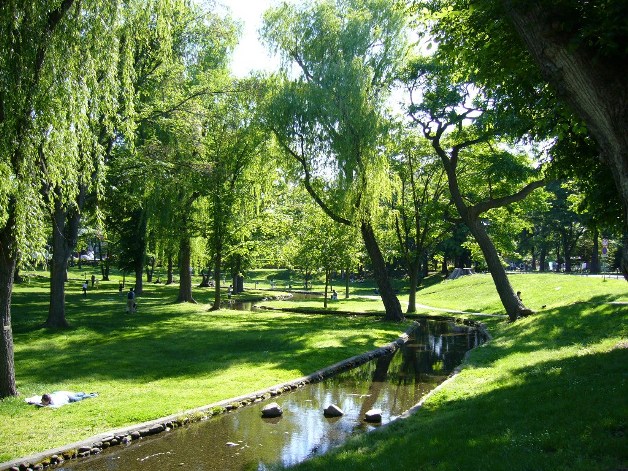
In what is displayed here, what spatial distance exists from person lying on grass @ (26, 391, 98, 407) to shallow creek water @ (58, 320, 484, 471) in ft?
7.77

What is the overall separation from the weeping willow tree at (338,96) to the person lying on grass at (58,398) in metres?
14.7

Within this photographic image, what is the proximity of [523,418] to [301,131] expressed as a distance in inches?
725

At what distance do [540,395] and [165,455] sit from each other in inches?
248

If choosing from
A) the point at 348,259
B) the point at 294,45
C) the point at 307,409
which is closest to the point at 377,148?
the point at 294,45

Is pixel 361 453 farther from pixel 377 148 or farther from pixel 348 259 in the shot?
pixel 348 259

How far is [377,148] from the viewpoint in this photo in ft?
77.3

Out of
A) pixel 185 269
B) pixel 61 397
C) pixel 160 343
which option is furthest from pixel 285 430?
pixel 185 269

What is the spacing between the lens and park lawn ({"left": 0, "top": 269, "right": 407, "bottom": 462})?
9.92 metres

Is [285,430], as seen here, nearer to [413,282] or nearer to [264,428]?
[264,428]

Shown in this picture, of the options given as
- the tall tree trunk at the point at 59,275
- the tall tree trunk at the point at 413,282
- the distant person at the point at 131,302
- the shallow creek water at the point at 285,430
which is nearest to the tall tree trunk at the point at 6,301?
the shallow creek water at the point at 285,430

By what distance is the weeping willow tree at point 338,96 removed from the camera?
908 inches

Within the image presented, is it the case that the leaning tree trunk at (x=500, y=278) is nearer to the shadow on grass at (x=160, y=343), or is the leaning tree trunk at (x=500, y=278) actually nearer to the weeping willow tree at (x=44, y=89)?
the shadow on grass at (x=160, y=343)

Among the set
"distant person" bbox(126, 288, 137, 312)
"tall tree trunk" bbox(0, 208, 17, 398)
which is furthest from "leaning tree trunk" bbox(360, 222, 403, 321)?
"tall tree trunk" bbox(0, 208, 17, 398)

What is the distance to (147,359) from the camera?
50.4 feet
